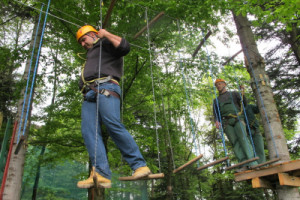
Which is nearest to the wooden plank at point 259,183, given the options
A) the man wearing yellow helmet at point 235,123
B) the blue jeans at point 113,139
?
the man wearing yellow helmet at point 235,123

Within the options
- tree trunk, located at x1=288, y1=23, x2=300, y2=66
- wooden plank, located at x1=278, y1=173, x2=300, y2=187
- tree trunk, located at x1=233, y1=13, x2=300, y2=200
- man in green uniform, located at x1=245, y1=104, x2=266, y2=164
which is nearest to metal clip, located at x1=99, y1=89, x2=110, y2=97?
wooden plank, located at x1=278, y1=173, x2=300, y2=187

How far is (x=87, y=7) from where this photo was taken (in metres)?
6.25

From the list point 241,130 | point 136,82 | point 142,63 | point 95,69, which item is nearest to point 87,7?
point 142,63

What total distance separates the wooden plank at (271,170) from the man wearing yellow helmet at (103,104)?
83.0 inches

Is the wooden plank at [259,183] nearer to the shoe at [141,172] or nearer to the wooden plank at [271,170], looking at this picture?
the wooden plank at [271,170]

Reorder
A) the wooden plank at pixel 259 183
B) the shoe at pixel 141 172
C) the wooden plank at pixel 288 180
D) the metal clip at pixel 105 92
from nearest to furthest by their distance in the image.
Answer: the shoe at pixel 141 172 → the metal clip at pixel 105 92 → the wooden plank at pixel 288 180 → the wooden plank at pixel 259 183

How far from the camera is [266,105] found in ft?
14.5

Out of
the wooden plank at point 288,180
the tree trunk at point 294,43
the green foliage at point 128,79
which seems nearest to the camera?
the wooden plank at point 288,180

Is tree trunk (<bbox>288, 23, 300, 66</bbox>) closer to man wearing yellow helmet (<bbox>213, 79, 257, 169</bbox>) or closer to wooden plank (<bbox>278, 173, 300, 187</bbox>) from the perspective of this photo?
man wearing yellow helmet (<bbox>213, 79, 257, 169</bbox>)

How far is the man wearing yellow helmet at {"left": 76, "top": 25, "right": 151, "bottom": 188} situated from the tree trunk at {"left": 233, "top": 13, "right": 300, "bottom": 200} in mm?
2791

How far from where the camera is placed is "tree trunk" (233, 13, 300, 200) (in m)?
4.00

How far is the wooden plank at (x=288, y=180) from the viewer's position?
11.1 ft

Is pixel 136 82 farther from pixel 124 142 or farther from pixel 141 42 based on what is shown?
pixel 124 142

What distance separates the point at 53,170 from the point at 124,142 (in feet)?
26.2
